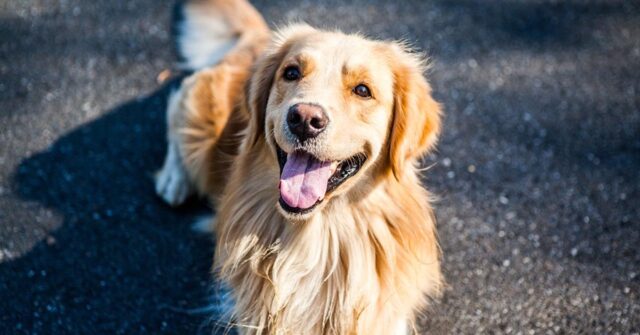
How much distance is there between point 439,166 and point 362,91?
1.66 metres

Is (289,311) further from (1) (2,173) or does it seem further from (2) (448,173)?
(1) (2,173)

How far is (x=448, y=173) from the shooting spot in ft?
14.6

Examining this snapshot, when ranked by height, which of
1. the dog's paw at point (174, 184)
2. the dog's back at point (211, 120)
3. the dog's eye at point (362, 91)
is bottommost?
the dog's paw at point (174, 184)

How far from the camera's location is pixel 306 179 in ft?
9.23

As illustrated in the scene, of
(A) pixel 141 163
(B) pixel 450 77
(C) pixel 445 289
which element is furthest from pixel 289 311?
(B) pixel 450 77

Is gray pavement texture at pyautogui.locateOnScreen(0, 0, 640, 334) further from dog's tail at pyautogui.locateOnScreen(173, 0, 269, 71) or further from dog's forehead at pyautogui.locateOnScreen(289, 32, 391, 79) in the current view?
dog's forehead at pyautogui.locateOnScreen(289, 32, 391, 79)

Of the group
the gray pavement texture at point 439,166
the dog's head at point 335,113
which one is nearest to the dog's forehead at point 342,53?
the dog's head at point 335,113

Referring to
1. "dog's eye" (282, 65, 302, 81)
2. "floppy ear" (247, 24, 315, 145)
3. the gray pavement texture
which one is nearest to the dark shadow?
the gray pavement texture

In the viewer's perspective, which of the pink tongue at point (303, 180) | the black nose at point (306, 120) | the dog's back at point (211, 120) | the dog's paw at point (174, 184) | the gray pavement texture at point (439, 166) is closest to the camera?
the black nose at point (306, 120)

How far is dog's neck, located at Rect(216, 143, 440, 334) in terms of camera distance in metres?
3.03

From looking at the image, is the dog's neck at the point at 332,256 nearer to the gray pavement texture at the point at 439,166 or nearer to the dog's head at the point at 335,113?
the dog's head at the point at 335,113

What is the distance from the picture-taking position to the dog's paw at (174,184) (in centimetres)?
407

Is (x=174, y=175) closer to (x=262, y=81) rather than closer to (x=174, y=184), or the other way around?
(x=174, y=184)

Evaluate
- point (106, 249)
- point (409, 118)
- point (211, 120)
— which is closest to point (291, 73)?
point (409, 118)
